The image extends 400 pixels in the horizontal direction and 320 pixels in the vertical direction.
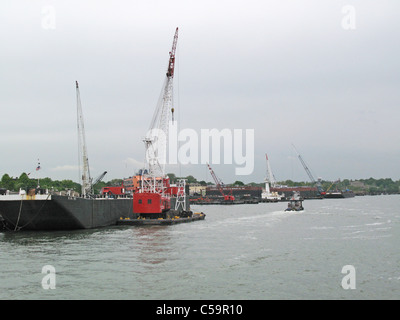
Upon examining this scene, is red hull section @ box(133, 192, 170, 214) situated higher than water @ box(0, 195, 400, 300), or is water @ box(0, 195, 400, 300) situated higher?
red hull section @ box(133, 192, 170, 214)

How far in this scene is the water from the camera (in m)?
26.0

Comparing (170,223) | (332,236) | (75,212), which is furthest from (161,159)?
(332,236)

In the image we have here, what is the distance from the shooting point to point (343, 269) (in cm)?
3250

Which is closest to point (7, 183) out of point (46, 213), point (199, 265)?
point (46, 213)

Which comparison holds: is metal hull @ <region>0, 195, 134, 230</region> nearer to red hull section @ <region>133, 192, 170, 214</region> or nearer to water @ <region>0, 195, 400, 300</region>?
water @ <region>0, 195, 400, 300</region>

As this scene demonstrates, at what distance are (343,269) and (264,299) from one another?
10.5m

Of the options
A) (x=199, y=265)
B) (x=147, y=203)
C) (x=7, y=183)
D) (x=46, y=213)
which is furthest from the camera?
(x=7, y=183)

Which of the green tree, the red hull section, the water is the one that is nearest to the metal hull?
the water

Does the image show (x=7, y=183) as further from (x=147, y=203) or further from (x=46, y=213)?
(x=46, y=213)

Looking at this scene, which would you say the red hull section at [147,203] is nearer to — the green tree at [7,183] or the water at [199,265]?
the water at [199,265]

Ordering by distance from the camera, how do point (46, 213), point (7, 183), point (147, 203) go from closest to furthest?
1. point (46, 213)
2. point (147, 203)
3. point (7, 183)

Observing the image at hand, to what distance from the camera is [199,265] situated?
111 ft

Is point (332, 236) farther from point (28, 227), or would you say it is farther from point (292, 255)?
point (28, 227)

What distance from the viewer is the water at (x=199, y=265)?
26.0 m
